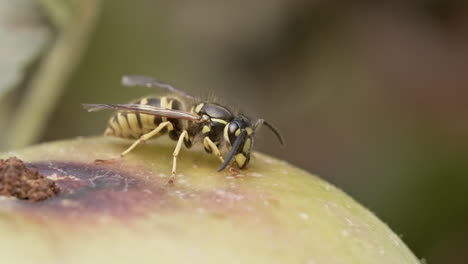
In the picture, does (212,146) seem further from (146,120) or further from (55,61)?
(55,61)

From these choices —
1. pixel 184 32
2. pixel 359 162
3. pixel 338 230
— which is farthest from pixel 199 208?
pixel 184 32

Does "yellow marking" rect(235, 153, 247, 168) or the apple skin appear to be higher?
"yellow marking" rect(235, 153, 247, 168)

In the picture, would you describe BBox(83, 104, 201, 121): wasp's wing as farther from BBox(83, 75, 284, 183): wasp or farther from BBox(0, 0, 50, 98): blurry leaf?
BBox(0, 0, 50, 98): blurry leaf

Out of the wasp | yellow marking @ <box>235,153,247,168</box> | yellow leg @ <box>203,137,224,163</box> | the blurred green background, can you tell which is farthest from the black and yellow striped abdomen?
the blurred green background

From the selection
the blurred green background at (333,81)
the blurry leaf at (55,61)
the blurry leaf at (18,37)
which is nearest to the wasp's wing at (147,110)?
the blurry leaf at (18,37)

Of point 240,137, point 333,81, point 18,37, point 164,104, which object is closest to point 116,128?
point 164,104

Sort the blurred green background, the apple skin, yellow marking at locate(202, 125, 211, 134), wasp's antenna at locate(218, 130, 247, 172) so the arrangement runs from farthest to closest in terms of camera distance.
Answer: the blurred green background < yellow marking at locate(202, 125, 211, 134) < wasp's antenna at locate(218, 130, 247, 172) < the apple skin

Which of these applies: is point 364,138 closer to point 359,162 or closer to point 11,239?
point 359,162
